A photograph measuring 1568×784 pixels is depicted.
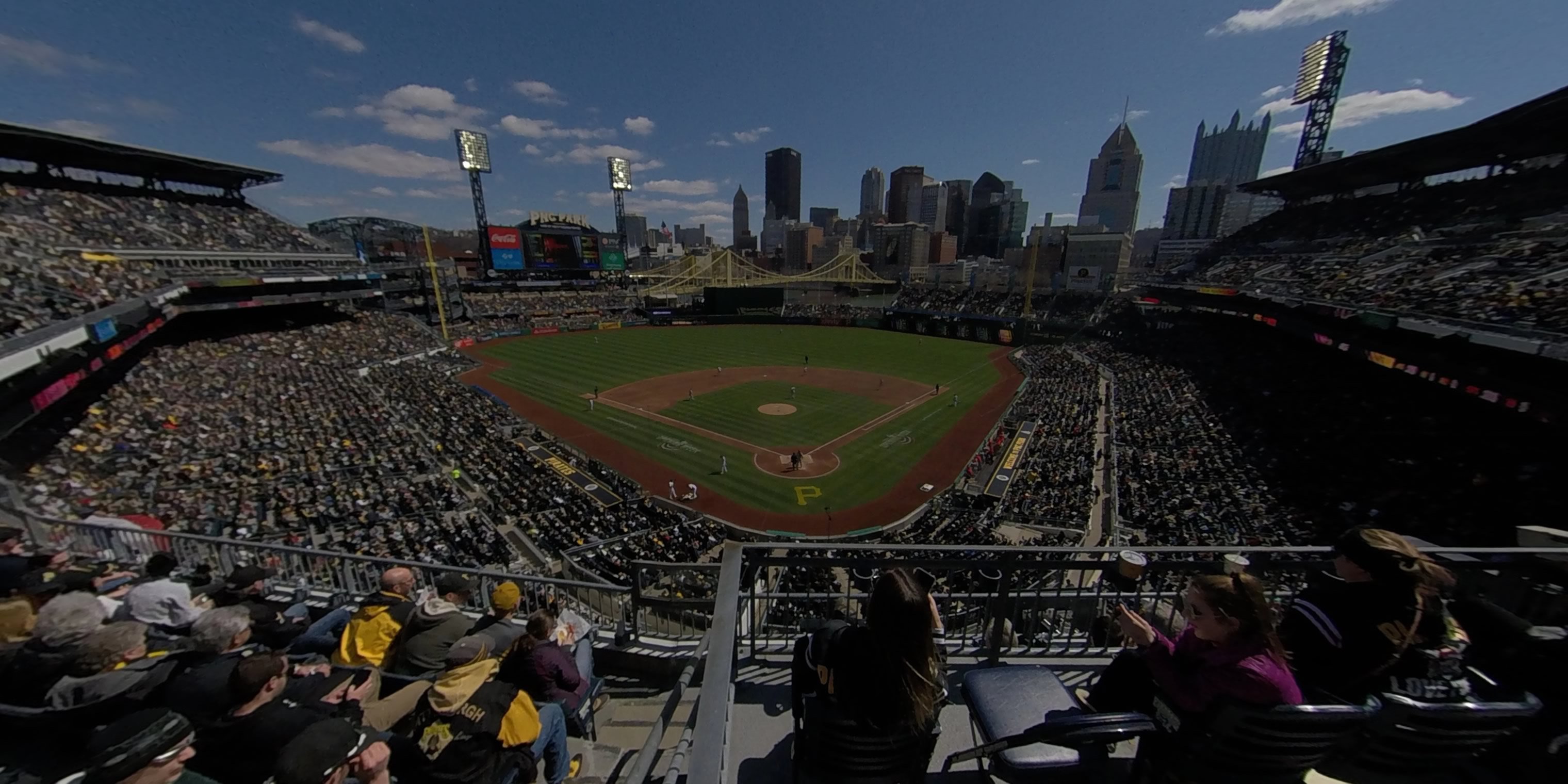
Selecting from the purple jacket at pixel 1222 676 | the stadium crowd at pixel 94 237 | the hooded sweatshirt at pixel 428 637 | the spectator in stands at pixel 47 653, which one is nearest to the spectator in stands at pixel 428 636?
the hooded sweatshirt at pixel 428 637

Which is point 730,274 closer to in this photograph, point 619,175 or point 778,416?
point 619,175

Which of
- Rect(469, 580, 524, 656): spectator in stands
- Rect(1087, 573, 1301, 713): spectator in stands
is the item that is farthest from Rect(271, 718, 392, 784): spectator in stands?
Rect(1087, 573, 1301, 713): spectator in stands

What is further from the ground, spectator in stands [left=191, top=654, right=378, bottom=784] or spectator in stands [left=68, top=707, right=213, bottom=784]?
spectator in stands [left=68, top=707, right=213, bottom=784]

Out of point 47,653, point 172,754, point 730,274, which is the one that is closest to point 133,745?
point 172,754

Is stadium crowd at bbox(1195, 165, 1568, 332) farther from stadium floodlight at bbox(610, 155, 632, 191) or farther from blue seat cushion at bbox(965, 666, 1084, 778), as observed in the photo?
stadium floodlight at bbox(610, 155, 632, 191)

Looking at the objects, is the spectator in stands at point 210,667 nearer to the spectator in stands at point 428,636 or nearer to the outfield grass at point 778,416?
the spectator in stands at point 428,636

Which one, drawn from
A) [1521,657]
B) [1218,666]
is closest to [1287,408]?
[1521,657]
